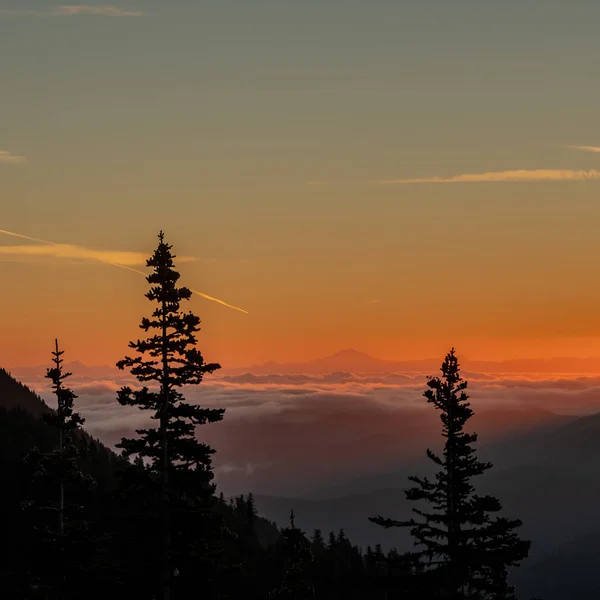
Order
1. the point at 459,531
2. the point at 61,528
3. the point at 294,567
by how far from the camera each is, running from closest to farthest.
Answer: the point at 459,531 < the point at 61,528 < the point at 294,567

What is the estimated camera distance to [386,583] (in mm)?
44531

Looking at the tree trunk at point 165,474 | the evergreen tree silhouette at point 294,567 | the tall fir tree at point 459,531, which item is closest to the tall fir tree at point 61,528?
the tree trunk at point 165,474

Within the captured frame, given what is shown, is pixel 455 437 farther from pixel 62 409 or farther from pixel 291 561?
pixel 291 561

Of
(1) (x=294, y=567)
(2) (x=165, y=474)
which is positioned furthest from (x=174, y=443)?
(1) (x=294, y=567)

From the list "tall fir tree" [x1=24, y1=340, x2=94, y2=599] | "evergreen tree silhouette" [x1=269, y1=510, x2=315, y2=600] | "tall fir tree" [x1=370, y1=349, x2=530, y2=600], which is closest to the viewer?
"tall fir tree" [x1=370, y1=349, x2=530, y2=600]

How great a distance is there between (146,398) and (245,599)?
14846cm

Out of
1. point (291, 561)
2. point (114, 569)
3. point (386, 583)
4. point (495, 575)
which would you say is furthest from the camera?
point (291, 561)

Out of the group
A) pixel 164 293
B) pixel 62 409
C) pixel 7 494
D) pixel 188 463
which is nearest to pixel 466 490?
pixel 188 463

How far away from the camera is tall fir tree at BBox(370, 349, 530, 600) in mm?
47562

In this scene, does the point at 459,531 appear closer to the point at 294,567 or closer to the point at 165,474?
the point at 165,474

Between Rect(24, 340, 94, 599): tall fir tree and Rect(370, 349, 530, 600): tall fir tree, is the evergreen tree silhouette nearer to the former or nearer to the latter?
Rect(24, 340, 94, 599): tall fir tree

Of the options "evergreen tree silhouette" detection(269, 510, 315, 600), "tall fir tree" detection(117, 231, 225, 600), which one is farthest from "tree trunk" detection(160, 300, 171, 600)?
"evergreen tree silhouette" detection(269, 510, 315, 600)

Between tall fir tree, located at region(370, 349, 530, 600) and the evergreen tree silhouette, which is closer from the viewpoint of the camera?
tall fir tree, located at region(370, 349, 530, 600)

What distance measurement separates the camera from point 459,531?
4828 cm
